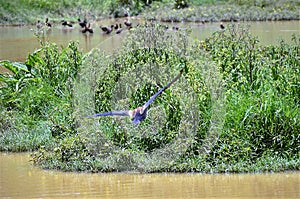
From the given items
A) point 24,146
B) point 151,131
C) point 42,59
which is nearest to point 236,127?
point 151,131

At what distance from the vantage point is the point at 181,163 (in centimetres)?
862

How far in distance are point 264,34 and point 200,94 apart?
551 inches

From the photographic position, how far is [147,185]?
8.09 meters

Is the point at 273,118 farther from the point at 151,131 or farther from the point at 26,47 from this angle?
the point at 26,47

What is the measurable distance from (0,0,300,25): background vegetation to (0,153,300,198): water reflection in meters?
22.1

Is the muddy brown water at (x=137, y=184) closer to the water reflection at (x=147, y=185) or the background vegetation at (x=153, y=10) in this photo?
the water reflection at (x=147, y=185)

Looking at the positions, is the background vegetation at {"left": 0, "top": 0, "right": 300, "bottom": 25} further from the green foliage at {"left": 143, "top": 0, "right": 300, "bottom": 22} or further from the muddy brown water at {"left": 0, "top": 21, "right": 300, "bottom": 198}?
the muddy brown water at {"left": 0, "top": 21, "right": 300, "bottom": 198}

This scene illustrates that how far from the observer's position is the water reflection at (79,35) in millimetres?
20641

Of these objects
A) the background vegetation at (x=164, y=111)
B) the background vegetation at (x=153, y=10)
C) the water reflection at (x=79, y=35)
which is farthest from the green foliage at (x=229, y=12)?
the background vegetation at (x=164, y=111)

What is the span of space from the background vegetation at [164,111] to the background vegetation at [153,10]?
20091mm

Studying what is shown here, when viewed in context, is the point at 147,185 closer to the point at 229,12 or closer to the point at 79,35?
the point at 79,35

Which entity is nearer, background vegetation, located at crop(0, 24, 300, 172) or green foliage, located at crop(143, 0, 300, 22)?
background vegetation, located at crop(0, 24, 300, 172)

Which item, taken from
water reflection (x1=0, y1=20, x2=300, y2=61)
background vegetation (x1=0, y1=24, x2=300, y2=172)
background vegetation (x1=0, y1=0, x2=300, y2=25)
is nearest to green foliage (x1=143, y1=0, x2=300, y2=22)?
background vegetation (x1=0, y1=0, x2=300, y2=25)

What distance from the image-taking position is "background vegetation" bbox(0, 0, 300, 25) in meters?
31.0
